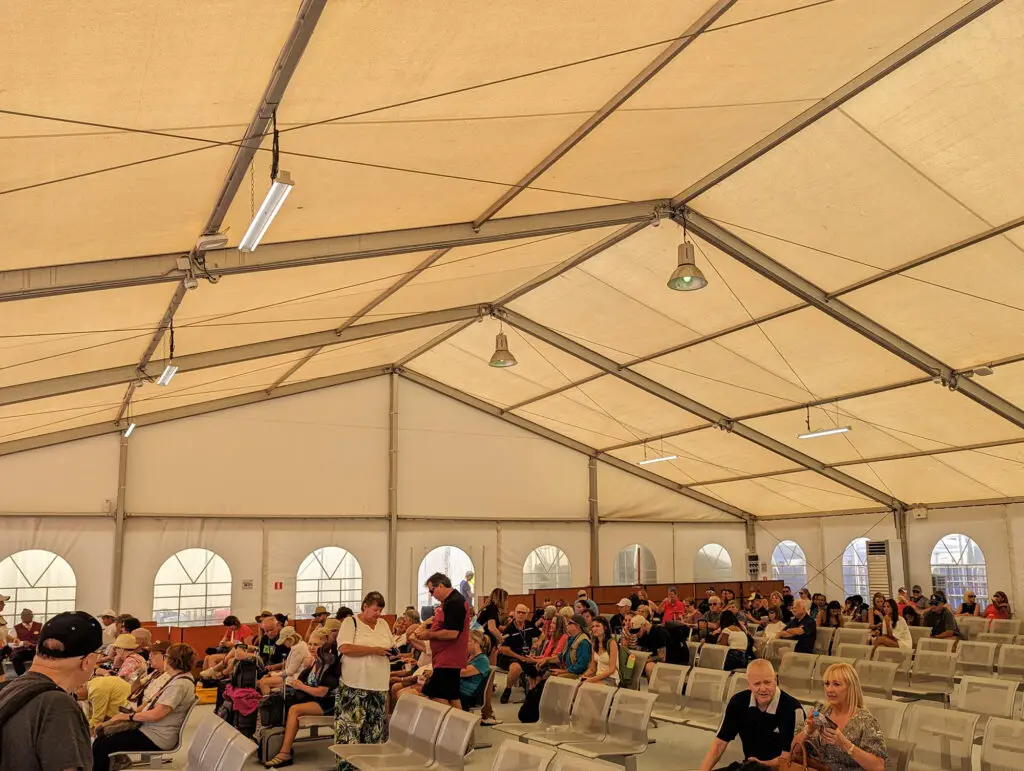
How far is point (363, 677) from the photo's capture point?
6586 millimetres

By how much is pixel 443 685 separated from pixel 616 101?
15.4ft

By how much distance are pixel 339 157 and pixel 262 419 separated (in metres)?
11.3

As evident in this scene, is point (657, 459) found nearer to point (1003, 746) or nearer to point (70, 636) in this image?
point (1003, 746)

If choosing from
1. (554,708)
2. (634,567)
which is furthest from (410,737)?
(634,567)

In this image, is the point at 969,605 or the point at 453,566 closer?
the point at 969,605

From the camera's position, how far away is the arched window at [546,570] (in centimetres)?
1842

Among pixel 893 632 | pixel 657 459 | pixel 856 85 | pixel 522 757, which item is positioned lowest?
pixel 893 632

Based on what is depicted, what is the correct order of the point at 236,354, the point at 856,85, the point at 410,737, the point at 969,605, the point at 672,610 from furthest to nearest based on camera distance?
the point at 969,605
the point at 672,610
the point at 236,354
the point at 856,85
the point at 410,737

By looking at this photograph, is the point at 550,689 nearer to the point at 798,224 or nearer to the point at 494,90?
the point at 494,90

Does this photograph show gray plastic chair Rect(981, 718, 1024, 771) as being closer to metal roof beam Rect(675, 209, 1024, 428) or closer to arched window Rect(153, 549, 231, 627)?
metal roof beam Rect(675, 209, 1024, 428)

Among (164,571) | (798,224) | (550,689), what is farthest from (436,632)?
(164,571)

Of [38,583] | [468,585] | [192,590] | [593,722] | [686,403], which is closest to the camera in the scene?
[593,722]

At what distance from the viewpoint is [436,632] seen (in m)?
6.68

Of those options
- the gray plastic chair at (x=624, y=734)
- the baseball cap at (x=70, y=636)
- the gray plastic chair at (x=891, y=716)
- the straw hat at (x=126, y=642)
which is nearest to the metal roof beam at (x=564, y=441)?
the straw hat at (x=126, y=642)
